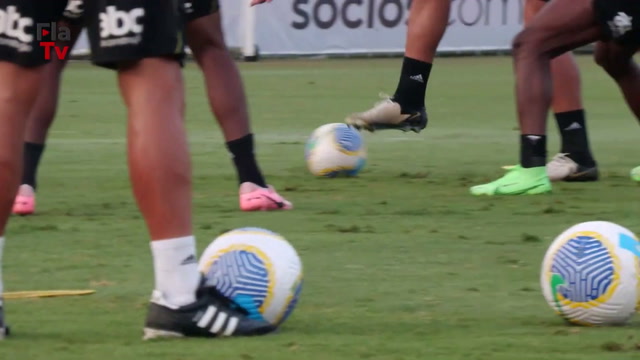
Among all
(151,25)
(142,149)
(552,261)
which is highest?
(151,25)

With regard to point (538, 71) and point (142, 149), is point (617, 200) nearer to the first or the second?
point (538, 71)

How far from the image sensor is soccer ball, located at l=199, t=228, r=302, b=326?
416 centimetres

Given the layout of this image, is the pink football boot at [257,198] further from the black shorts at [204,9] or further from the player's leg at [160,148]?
the player's leg at [160,148]

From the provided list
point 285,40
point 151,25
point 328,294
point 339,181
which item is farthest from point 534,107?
point 285,40

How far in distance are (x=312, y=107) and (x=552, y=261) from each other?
9225 millimetres

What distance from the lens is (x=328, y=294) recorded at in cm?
482

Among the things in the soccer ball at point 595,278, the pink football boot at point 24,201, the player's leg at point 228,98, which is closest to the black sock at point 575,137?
the player's leg at point 228,98

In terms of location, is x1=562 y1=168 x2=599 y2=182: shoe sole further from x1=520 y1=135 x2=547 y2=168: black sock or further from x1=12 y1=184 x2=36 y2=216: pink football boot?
x1=12 y1=184 x2=36 y2=216: pink football boot

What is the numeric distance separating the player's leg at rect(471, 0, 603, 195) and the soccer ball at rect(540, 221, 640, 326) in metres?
3.11

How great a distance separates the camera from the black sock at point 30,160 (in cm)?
658

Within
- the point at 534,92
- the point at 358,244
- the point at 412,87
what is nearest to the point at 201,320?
the point at 358,244

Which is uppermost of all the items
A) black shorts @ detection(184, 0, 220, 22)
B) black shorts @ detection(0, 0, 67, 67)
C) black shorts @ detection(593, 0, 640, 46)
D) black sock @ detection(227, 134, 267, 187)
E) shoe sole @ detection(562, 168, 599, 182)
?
black shorts @ detection(0, 0, 67, 67)

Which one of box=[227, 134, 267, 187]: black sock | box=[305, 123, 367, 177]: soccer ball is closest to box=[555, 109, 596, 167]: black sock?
box=[305, 123, 367, 177]: soccer ball

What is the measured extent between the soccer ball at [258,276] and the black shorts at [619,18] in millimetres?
3321
